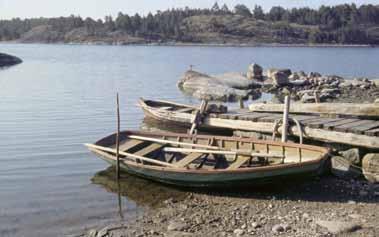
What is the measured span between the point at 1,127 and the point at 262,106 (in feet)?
37.7

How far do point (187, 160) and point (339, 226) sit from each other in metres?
4.94

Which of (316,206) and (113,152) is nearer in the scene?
(316,206)

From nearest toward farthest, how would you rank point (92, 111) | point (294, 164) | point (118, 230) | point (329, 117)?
point (118, 230), point (294, 164), point (329, 117), point (92, 111)

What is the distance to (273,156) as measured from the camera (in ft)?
45.3


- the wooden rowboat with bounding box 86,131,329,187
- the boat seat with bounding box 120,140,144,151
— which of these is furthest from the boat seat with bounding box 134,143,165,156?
the boat seat with bounding box 120,140,144,151

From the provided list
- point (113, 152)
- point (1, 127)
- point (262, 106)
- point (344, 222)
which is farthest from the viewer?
point (1, 127)

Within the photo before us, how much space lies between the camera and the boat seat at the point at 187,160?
14188 mm

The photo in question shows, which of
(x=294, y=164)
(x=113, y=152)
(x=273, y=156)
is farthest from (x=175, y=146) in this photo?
(x=294, y=164)

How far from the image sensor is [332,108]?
18.2m

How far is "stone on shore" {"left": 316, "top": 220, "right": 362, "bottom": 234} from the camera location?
10.4m

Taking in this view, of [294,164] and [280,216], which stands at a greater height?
[294,164]

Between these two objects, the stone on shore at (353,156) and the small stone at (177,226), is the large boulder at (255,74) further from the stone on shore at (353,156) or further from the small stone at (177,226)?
the small stone at (177,226)

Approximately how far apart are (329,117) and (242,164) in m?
5.48

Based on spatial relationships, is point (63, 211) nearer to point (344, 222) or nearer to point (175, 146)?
point (175, 146)
